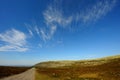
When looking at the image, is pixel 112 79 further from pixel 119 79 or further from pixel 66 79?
pixel 66 79

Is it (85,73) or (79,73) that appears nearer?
(85,73)

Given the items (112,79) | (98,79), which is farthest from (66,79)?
(112,79)

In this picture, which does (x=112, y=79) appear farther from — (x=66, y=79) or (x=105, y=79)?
(x=66, y=79)

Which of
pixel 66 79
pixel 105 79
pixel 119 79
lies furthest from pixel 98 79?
pixel 66 79

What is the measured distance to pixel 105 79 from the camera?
30359 mm

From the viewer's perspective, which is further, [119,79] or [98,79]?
[98,79]

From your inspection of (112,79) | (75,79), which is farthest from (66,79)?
(112,79)

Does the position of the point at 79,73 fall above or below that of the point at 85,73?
above

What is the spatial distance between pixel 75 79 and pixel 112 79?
265 inches

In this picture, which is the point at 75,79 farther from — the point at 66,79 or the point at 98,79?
the point at 98,79

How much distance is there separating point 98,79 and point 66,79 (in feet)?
19.2

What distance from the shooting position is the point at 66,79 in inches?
1268

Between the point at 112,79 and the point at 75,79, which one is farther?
the point at 75,79

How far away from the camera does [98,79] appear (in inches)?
1226
